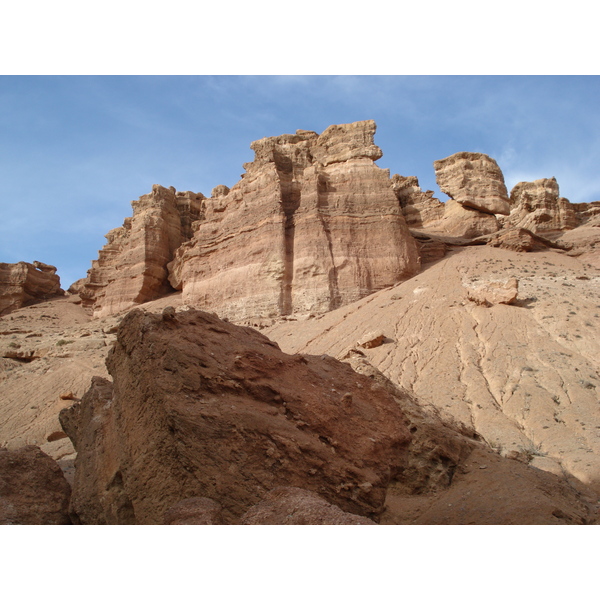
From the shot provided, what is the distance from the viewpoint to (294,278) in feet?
90.8

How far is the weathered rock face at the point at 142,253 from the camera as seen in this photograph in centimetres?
3816

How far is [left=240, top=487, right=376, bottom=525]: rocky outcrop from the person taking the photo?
404 centimetres

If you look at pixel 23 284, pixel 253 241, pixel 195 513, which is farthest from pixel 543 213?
pixel 23 284

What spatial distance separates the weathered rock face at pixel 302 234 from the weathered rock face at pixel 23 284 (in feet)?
67.5

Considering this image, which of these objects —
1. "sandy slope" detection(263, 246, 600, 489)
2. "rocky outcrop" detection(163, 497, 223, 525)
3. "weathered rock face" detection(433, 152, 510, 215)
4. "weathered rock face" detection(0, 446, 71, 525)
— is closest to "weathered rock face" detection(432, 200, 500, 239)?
"weathered rock face" detection(433, 152, 510, 215)

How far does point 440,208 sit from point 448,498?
1381 inches

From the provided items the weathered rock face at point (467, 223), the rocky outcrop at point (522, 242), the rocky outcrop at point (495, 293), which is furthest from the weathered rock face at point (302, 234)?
the weathered rock face at point (467, 223)

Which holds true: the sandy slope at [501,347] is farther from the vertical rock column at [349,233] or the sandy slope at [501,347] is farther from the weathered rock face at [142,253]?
the weathered rock face at [142,253]

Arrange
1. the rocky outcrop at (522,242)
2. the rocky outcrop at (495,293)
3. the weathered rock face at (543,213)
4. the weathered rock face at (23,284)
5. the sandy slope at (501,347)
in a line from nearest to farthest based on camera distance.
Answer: the sandy slope at (501,347) → the rocky outcrop at (495,293) → the rocky outcrop at (522,242) → the weathered rock face at (543,213) → the weathered rock face at (23,284)

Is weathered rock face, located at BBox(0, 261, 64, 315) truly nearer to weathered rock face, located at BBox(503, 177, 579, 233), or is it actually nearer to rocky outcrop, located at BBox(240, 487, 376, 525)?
weathered rock face, located at BBox(503, 177, 579, 233)

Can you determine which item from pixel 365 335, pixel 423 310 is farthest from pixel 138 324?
pixel 423 310

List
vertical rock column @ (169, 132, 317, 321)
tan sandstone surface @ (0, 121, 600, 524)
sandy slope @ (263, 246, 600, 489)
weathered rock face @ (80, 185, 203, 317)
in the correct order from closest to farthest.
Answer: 1. tan sandstone surface @ (0, 121, 600, 524)
2. sandy slope @ (263, 246, 600, 489)
3. vertical rock column @ (169, 132, 317, 321)
4. weathered rock face @ (80, 185, 203, 317)

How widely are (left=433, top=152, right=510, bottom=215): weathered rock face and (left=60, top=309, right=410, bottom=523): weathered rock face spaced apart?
31.5 metres
